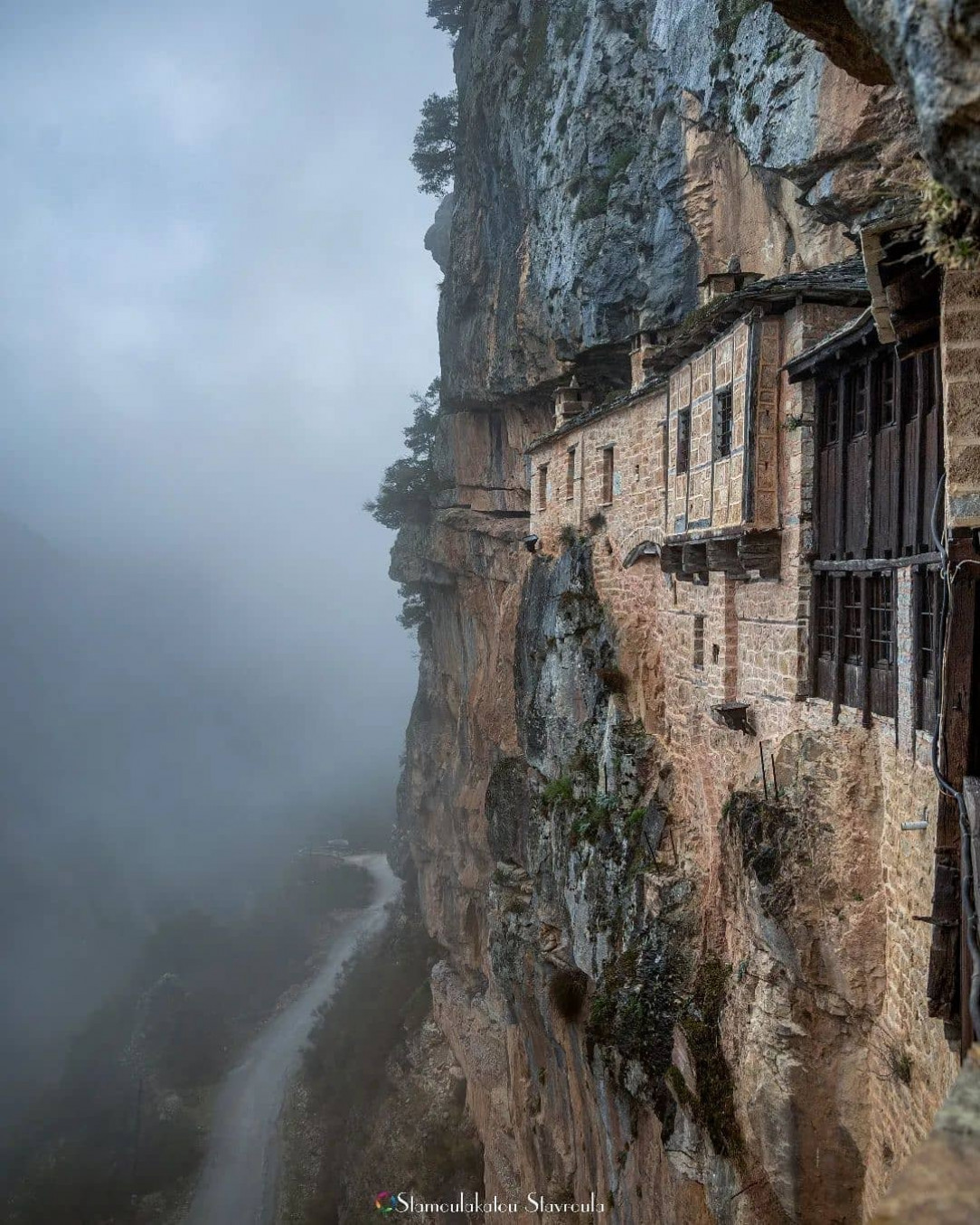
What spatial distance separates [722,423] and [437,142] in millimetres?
32371

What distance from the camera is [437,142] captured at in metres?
37.0

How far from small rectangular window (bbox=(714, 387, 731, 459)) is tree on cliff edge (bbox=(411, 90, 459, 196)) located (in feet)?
100

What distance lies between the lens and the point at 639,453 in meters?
15.8

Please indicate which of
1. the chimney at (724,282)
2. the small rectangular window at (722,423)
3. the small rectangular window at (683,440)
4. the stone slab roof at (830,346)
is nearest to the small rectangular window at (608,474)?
the small rectangular window at (683,440)

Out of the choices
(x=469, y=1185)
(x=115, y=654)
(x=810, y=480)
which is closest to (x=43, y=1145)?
(x=469, y=1185)

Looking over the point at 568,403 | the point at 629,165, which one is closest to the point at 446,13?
the point at 629,165

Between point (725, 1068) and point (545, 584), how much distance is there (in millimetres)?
11949

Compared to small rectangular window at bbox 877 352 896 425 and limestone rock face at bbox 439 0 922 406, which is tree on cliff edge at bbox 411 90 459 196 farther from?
small rectangular window at bbox 877 352 896 425

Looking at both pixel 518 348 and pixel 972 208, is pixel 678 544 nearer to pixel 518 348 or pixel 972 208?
pixel 972 208

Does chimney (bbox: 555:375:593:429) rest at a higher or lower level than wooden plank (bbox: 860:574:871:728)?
higher

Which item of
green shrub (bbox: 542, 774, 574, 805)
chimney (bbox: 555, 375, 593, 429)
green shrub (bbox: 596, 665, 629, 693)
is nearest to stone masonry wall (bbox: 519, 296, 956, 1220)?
green shrub (bbox: 596, 665, 629, 693)

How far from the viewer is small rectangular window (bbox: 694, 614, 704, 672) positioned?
13203mm

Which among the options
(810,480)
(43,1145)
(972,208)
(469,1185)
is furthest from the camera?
(43,1145)

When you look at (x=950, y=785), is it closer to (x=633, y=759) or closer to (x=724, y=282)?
(x=633, y=759)
